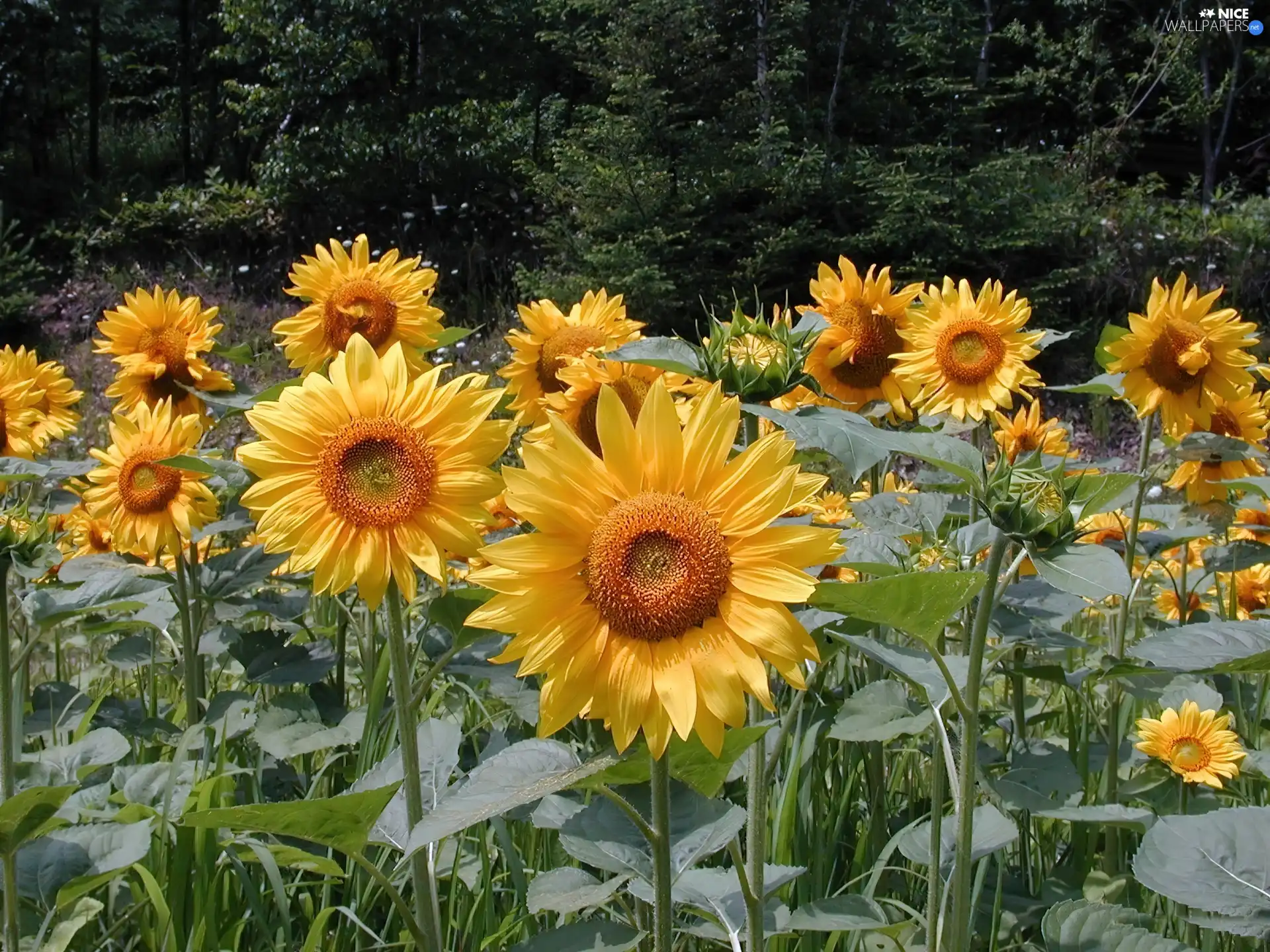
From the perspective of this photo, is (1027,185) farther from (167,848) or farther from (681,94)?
(167,848)

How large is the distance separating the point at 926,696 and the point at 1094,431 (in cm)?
565

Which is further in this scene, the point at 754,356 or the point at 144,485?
the point at 144,485

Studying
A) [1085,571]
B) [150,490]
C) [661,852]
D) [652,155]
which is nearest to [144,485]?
[150,490]

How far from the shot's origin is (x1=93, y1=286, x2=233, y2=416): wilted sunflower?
83.0 inches

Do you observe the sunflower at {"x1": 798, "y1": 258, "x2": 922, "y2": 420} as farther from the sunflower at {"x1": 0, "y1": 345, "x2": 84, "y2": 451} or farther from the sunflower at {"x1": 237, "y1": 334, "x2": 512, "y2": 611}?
the sunflower at {"x1": 0, "y1": 345, "x2": 84, "y2": 451}

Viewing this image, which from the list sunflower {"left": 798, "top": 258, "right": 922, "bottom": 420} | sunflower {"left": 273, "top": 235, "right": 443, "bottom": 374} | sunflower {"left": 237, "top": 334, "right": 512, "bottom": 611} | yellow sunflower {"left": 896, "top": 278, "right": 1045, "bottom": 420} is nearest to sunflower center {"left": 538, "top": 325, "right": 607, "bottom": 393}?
sunflower {"left": 273, "top": 235, "right": 443, "bottom": 374}

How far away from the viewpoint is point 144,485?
1896mm

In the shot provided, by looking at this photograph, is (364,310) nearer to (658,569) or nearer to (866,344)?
(866,344)

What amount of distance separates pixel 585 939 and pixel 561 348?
1.06m

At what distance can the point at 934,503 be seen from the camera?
167 centimetres

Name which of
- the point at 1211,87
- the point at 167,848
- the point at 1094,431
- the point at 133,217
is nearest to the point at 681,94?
the point at 1094,431

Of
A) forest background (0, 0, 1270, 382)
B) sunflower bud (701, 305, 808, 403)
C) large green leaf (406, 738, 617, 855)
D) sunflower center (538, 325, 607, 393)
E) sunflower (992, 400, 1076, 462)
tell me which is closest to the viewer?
large green leaf (406, 738, 617, 855)

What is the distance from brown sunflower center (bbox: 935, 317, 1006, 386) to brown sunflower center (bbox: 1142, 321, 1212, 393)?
252 millimetres

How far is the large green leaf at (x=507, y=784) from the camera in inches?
30.2
